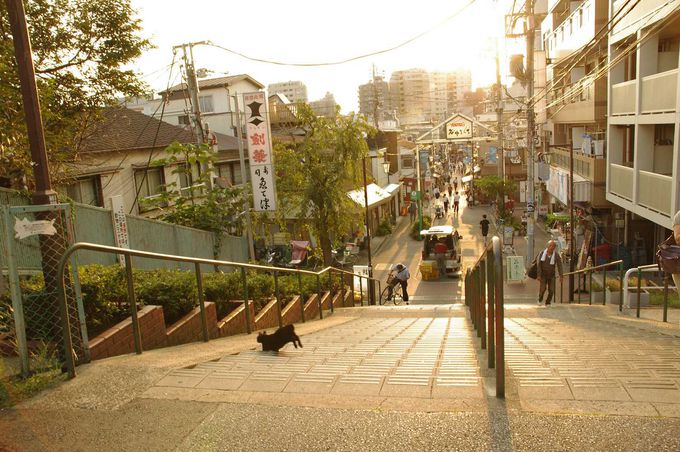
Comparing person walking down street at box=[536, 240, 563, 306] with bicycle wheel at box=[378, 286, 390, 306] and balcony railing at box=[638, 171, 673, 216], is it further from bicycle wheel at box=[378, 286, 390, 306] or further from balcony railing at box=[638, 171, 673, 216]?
bicycle wheel at box=[378, 286, 390, 306]

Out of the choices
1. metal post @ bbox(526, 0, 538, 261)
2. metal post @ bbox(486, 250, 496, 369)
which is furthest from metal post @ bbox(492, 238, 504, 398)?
metal post @ bbox(526, 0, 538, 261)

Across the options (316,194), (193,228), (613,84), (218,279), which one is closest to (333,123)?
(316,194)

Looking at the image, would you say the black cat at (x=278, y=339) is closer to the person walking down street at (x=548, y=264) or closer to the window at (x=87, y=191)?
the person walking down street at (x=548, y=264)

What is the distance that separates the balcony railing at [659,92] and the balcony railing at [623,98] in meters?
0.98

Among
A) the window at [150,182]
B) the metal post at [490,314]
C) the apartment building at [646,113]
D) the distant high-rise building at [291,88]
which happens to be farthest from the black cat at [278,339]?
the distant high-rise building at [291,88]

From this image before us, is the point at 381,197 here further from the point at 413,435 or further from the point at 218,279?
the point at 413,435

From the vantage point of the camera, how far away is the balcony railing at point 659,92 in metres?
13.4

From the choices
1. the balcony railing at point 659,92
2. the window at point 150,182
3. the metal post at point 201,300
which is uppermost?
the balcony railing at point 659,92

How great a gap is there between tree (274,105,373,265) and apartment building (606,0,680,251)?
27.6 ft

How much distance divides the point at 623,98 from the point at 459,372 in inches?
630

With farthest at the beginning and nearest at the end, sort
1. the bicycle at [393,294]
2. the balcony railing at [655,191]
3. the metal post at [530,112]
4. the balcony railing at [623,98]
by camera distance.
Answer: the metal post at [530,112], the bicycle at [393,294], the balcony railing at [623,98], the balcony railing at [655,191]

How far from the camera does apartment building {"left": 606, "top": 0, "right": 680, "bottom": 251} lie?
533 inches

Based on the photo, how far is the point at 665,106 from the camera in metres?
13.9

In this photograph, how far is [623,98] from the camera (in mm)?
17266
